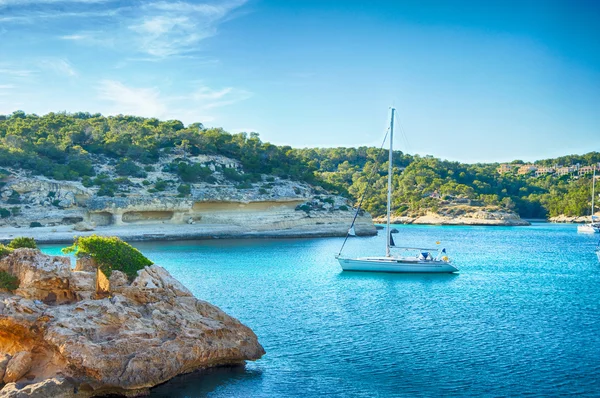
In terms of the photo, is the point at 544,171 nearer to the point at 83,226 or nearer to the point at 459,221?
the point at 459,221

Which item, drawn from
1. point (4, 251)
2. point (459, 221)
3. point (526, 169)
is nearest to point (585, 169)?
point (526, 169)

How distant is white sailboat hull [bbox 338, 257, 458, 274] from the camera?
108 ft

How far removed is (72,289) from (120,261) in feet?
4.46

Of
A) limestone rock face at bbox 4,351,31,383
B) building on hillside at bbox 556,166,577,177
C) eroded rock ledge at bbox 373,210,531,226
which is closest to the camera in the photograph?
limestone rock face at bbox 4,351,31,383

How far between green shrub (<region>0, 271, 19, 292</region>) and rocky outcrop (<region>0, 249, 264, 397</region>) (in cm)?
16

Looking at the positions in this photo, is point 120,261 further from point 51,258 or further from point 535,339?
point 535,339

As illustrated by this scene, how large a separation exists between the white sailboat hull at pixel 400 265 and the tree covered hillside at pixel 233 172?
22.8ft

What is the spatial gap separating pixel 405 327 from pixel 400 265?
13.4 metres

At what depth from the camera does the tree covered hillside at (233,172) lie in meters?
60.4

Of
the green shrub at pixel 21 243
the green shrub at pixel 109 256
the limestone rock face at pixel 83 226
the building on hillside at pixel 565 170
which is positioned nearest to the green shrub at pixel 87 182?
the limestone rock face at pixel 83 226

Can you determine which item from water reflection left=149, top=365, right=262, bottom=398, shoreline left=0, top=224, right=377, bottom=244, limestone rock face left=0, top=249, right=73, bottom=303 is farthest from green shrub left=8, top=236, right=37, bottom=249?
shoreline left=0, top=224, right=377, bottom=244

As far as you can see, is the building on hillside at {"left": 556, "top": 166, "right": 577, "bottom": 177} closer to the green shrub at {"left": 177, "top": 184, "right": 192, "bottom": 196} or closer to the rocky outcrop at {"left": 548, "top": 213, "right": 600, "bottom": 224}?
the rocky outcrop at {"left": 548, "top": 213, "right": 600, "bottom": 224}

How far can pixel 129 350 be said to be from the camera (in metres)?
12.6

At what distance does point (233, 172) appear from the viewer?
66875 millimetres
